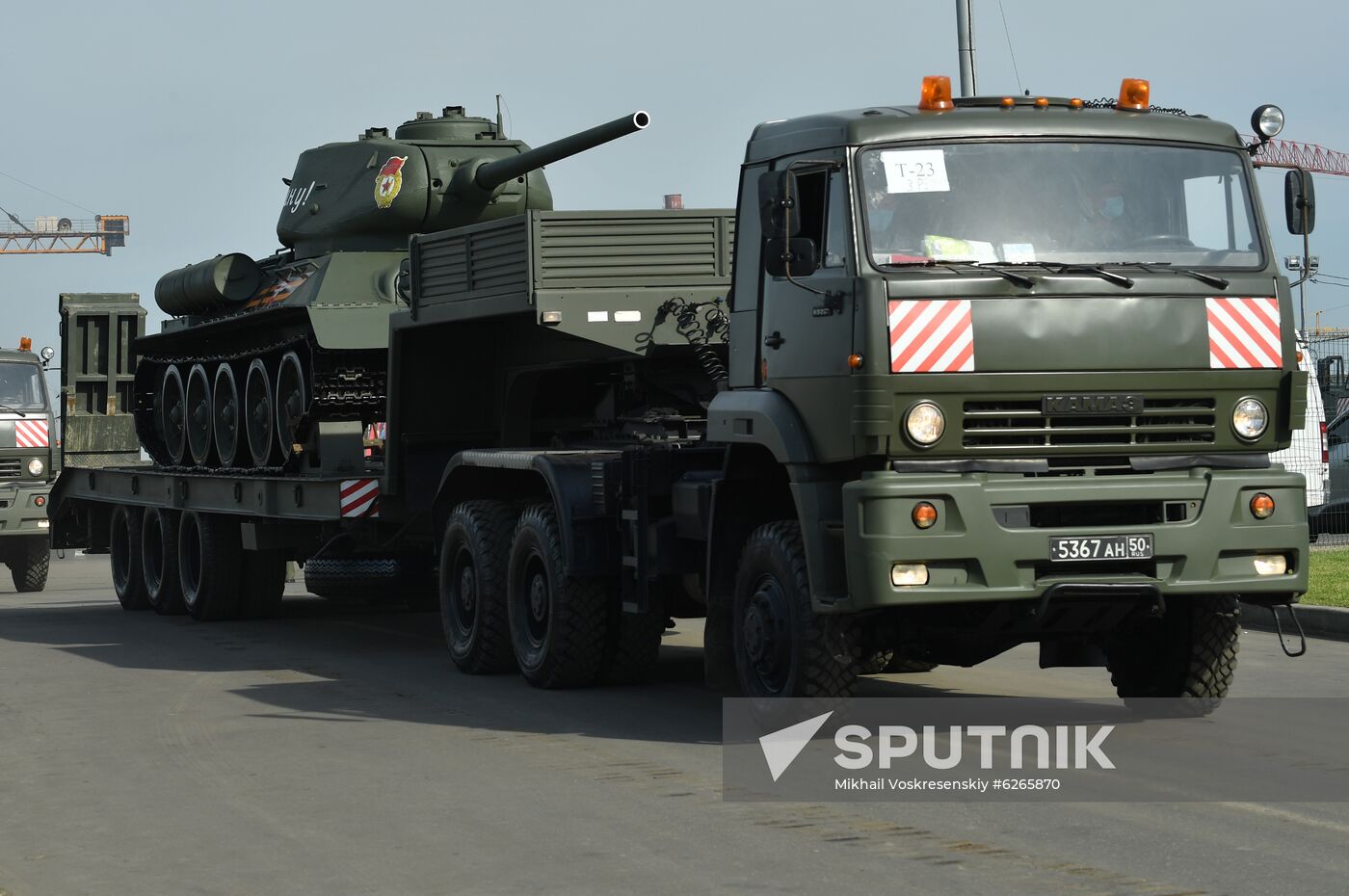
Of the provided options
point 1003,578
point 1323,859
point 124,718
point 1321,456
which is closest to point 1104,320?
point 1003,578

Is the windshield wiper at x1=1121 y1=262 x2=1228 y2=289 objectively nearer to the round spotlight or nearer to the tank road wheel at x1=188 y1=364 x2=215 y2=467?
the round spotlight

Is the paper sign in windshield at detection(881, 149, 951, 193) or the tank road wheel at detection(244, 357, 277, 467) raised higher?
the paper sign in windshield at detection(881, 149, 951, 193)

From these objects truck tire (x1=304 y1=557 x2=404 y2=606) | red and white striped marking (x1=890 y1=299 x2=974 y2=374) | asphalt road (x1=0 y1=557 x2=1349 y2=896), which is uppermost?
red and white striped marking (x1=890 y1=299 x2=974 y2=374)

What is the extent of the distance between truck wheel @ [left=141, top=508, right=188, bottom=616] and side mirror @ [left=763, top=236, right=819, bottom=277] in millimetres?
10261

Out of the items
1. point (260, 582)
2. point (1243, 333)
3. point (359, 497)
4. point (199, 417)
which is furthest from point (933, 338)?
point (199, 417)

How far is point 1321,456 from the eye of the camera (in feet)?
66.0

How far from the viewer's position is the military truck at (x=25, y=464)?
75.5 feet

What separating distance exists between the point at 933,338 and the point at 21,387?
17454 millimetres

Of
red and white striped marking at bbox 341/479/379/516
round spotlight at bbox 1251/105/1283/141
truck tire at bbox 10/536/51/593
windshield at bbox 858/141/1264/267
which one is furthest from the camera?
truck tire at bbox 10/536/51/593

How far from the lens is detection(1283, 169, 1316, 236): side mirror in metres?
9.26

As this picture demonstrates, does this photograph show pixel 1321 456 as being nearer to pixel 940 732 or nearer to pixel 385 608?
pixel 385 608

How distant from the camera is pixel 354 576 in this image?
1464 cm

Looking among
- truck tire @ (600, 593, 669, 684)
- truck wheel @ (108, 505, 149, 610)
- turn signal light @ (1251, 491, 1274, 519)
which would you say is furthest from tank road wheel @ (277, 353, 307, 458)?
turn signal light @ (1251, 491, 1274, 519)

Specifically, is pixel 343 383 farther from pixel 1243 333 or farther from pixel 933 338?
pixel 1243 333
